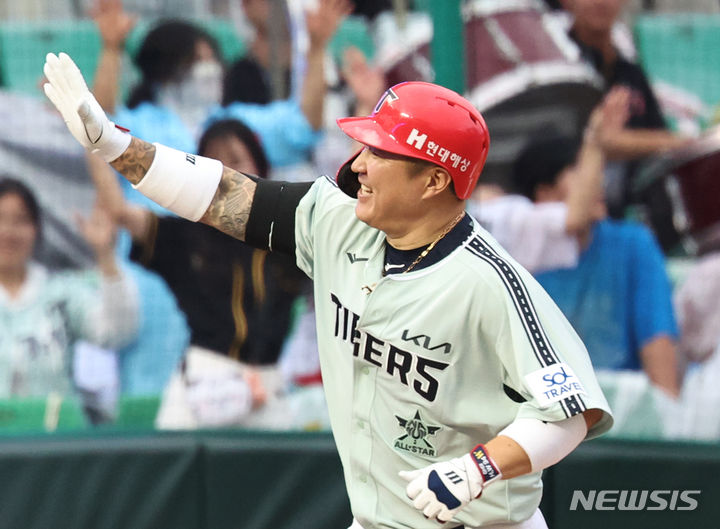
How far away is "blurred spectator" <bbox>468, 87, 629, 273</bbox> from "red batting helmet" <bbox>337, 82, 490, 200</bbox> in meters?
2.48

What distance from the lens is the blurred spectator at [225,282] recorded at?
5387mm

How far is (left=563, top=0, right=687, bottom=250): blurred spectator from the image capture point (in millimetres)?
5352

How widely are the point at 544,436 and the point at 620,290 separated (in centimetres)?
303

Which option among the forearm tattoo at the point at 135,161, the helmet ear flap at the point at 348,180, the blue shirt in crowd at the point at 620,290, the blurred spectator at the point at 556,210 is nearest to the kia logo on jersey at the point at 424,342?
the helmet ear flap at the point at 348,180

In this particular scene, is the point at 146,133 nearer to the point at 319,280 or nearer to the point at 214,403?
the point at 214,403

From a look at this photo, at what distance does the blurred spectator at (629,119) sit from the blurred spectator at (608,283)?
Result: 0.10m

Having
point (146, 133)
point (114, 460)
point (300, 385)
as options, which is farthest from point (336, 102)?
point (114, 460)

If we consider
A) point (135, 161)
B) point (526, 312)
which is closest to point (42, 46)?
point (135, 161)

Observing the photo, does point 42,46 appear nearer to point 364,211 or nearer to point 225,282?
point 225,282

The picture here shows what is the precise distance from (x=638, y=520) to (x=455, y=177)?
201 centimetres

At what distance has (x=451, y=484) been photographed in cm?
245

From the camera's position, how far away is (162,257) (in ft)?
17.9

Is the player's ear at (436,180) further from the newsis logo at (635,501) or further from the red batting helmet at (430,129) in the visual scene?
the newsis logo at (635,501)

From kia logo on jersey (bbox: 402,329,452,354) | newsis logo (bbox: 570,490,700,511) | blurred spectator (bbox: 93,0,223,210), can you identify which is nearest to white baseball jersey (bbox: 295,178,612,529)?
kia logo on jersey (bbox: 402,329,452,354)
